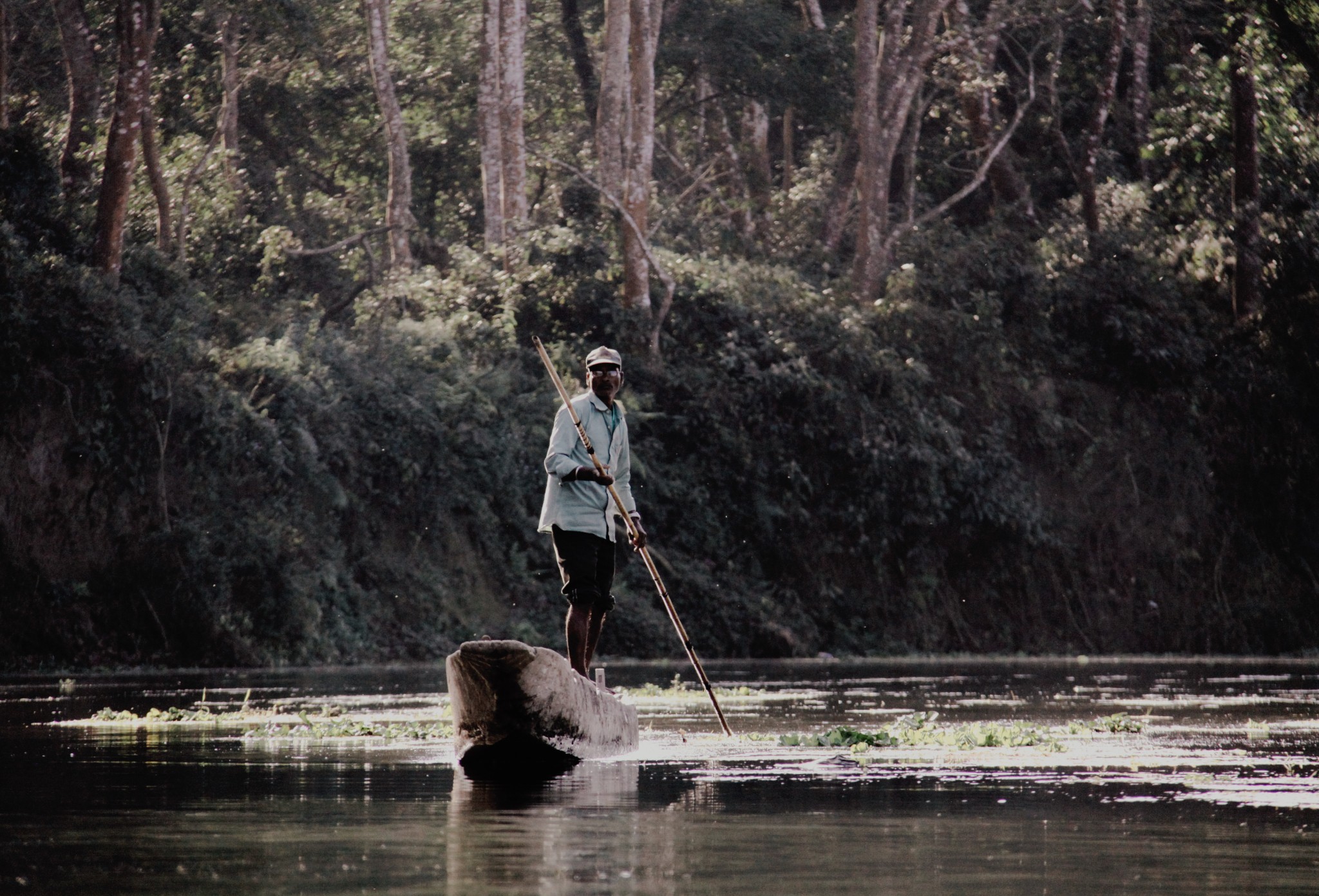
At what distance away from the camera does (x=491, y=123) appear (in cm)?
3578

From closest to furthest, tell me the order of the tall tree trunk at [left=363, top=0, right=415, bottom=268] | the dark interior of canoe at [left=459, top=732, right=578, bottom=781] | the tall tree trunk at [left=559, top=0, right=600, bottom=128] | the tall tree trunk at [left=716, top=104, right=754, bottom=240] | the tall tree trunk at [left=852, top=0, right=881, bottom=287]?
1. the dark interior of canoe at [left=459, top=732, right=578, bottom=781]
2. the tall tree trunk at [left=852, top=0, right=881, bottom=287]
3. the tall tree trunk at [left=363, top=0, right=415, bottom=268]
4. the tall tree trunk at [left=559, top=0, right=600, bottom=128]
5. the tall tree trunk at [left=716, top=104, right=754, bottom=240]

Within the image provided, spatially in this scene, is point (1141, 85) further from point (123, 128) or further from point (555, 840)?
point (555, 840)

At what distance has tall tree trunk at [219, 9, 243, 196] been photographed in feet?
129

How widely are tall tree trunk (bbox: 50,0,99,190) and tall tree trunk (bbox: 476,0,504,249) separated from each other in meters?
6.76

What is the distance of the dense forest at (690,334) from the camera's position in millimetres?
26062

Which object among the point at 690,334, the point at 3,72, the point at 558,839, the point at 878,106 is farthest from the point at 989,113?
the point at 558,839

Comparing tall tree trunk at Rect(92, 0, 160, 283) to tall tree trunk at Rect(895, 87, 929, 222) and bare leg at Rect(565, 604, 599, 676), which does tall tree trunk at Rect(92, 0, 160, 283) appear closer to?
tall tree trunk at Rect(895, 87, 929, 222)

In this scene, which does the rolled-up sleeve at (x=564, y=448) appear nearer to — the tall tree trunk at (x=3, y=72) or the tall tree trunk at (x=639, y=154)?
the tall tree trunk at (x=3, y=72)

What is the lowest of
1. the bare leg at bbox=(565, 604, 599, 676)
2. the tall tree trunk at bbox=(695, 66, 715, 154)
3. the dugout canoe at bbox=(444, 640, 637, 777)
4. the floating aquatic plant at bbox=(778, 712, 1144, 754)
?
the floating aquatic plant at bbox=(778, 712, 1144, 754)

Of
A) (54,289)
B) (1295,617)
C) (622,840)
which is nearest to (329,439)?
(54,289)

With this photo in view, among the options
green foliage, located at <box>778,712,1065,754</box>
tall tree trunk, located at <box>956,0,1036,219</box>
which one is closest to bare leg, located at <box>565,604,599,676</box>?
green foliage, located at <box>778,712,1065,754</box>

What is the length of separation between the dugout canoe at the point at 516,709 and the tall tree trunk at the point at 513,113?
80.5ft

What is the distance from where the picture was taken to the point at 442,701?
17.8m

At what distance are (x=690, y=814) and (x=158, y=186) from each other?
82.3ft
